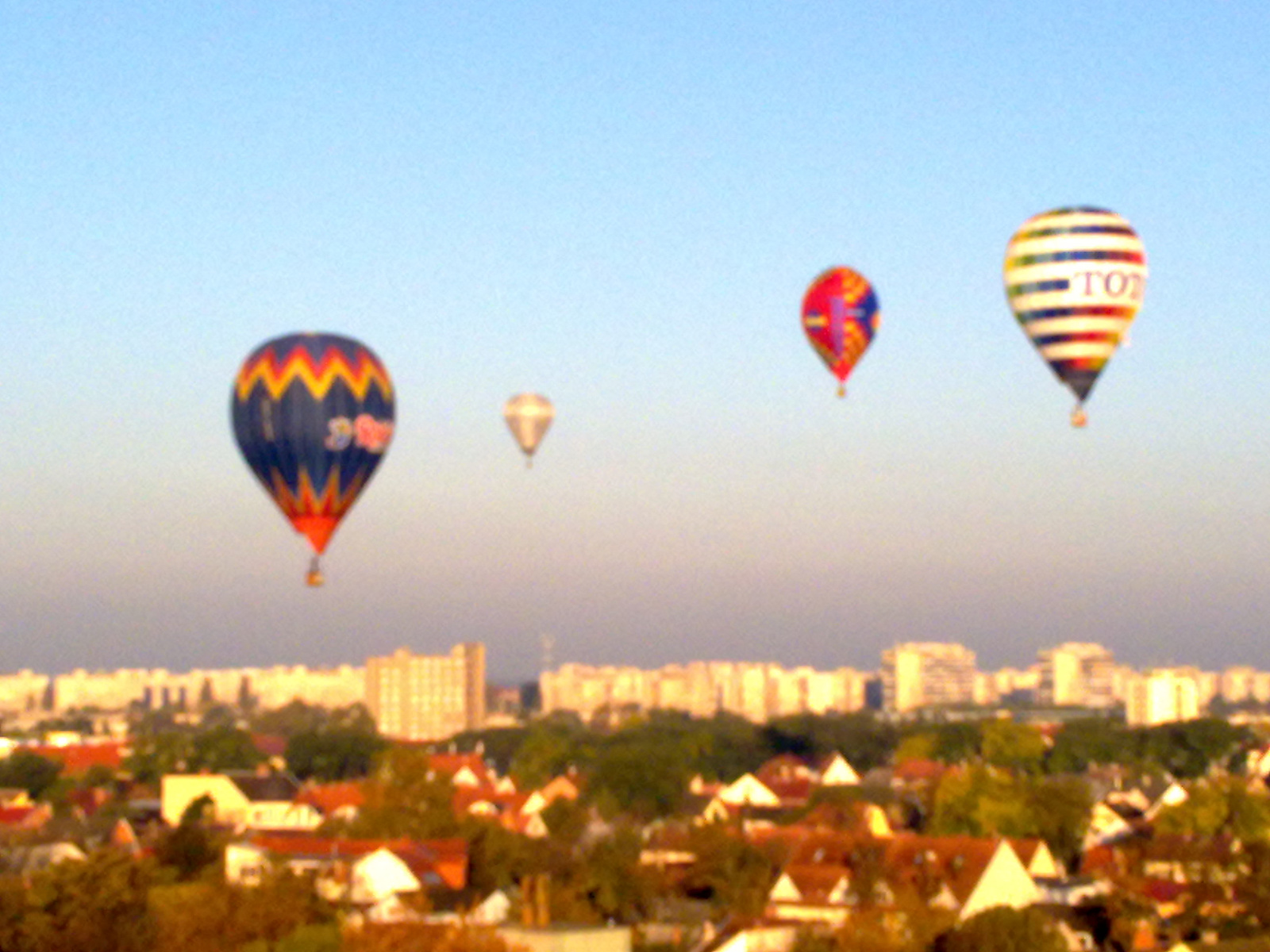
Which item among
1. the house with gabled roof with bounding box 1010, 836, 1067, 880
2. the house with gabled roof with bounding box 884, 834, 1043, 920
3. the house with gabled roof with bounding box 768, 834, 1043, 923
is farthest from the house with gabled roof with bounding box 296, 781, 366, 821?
the house with gabled roof with bounding box 884, 834, 1043, 920

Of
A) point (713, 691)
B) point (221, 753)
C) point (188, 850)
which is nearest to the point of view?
point (188, 850)

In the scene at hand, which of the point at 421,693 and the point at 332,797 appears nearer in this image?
the point at 332,797

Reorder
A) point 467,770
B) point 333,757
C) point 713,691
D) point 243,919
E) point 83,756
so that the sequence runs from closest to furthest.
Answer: point 243,919, point 467,770, point 333,757, point 83,756, point 713,691

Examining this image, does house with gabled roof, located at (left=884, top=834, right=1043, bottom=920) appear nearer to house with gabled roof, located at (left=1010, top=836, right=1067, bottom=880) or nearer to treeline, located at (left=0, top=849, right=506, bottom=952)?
house with gabled roof, located at (left=1010, top=836, right=1067, bottom=880)

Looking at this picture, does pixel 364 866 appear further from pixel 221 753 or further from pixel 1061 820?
pixel 221 753

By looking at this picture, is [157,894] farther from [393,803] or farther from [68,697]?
[68,697]

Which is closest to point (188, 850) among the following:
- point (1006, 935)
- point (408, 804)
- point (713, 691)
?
point (408, 804)

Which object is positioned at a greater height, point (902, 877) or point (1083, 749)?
point (1083, 749)

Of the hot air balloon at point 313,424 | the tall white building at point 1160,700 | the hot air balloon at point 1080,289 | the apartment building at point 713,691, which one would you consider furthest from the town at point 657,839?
the apartment building at point 713,691
